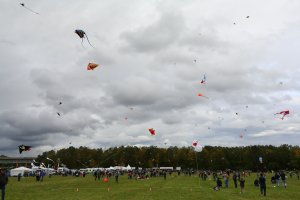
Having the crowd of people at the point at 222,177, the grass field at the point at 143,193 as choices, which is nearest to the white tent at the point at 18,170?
the crowd of people at the point at 222,177

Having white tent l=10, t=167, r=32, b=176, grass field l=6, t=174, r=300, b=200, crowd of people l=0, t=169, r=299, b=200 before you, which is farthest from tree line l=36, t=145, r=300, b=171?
grass field l=6, t=174, r=300, b=200

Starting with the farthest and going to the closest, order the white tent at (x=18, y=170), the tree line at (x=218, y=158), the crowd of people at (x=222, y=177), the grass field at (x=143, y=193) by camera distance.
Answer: the tree line at (x=218, y=158) → the white tent at (x=18, y=170) → the crowd of people at (x=222, y=177) → the grass field at (x=143, y=193)

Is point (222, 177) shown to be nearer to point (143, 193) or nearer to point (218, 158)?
point (143, 193)

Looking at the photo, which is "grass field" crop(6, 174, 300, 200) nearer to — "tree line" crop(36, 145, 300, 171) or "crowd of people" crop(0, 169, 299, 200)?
"crowd of people" crop(0, 169, 299, 200)

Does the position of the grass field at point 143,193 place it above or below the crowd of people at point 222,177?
below

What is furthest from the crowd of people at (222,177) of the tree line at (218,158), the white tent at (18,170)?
the tree line at (218,158)

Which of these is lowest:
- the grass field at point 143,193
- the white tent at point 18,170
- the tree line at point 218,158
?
the grass field at point 143,193

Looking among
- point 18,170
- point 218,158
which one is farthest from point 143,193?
point 218,158

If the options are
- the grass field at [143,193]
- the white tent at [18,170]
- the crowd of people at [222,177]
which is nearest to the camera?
the grass field at [143,193]

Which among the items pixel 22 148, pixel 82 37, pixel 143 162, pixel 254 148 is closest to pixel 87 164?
pixel 143 162

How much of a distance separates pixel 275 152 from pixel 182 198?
476 ft

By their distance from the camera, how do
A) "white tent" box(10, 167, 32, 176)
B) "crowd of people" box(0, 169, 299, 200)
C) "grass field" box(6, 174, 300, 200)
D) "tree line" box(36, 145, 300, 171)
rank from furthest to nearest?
"tree line" box(36, 145, 300, 171), "white tent" box(10, 167, 32, 176), "crowd of people" box(0, 169, 299, 200), "grass field" box(6, 174, 300, 200)

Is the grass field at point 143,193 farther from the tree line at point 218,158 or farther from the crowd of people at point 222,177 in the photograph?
the tree line at point 218,158

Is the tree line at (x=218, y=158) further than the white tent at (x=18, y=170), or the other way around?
the tree line at (x=218, y=158)
